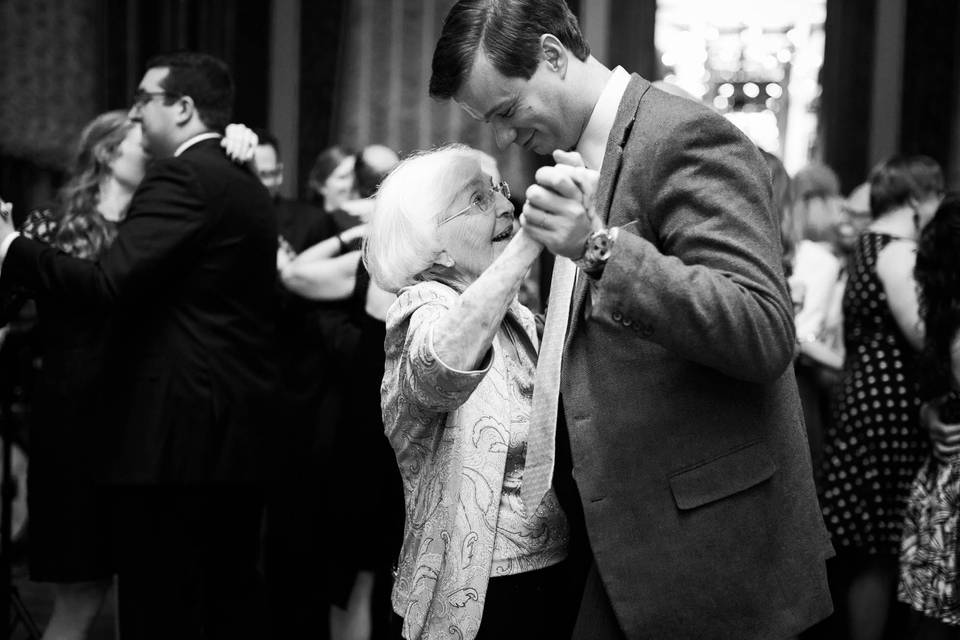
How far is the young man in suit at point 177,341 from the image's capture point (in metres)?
2.77

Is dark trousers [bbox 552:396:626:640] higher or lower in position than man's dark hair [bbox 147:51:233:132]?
lower

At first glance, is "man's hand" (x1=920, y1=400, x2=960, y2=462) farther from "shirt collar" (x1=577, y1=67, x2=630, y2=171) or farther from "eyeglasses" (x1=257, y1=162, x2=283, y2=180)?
"eyeglasses" (x1=257, y1=162, x2=283, y2=180)

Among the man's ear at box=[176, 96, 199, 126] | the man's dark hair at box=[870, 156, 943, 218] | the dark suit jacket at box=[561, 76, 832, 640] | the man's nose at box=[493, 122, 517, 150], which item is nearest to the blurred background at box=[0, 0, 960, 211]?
the man's ear at box=[176, 96, 199, 126]

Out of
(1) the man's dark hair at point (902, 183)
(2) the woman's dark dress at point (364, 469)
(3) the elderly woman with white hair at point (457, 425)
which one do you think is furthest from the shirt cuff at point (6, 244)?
(1) the man's dark hair at point (902, 183)

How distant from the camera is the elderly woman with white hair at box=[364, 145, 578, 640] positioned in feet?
5.82

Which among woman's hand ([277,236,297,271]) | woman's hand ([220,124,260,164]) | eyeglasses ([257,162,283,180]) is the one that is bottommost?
woman's hand ([277,236,297,271])

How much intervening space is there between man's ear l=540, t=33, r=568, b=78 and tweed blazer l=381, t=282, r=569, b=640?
1.31 ft

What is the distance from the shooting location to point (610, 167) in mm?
1658

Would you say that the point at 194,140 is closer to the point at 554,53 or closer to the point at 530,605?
the point at 554,53

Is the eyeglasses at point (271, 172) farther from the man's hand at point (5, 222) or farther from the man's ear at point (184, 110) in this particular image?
the man's hand at point (5, 222)

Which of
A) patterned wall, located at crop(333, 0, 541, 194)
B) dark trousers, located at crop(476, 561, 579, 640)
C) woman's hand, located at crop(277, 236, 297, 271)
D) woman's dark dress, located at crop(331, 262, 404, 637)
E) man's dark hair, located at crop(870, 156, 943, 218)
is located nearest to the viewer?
dark trousers, located at crop(476, 561, 579, 640)

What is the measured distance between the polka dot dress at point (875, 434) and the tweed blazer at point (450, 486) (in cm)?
188

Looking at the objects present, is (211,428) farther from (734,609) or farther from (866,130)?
(866,130)

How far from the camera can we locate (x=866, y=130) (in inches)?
311
